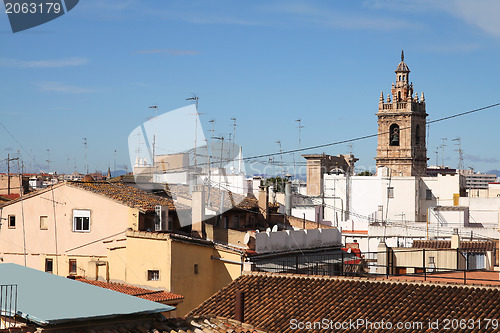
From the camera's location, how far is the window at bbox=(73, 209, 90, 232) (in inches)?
996

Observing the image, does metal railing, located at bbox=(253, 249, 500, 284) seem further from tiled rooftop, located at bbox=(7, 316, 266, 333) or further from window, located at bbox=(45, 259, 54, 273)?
tiled rooftop, located at bbox=(7, 316, 266, 333)

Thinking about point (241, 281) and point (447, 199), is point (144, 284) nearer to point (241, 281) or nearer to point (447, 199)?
point (241, 281)

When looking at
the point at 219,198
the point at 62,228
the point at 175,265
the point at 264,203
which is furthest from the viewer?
the point at 264,203

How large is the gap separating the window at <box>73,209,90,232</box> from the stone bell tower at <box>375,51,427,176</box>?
54405 mm

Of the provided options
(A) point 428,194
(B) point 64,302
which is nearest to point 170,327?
(B) point 64,302

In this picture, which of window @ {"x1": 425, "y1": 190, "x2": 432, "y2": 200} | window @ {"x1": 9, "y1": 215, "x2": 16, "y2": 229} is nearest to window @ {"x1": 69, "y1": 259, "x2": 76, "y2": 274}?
window @ {"x1": 9, "y1": 215, "x2": 16, "y2": 229}

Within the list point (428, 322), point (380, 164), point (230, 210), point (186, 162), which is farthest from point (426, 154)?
point (428, 322)

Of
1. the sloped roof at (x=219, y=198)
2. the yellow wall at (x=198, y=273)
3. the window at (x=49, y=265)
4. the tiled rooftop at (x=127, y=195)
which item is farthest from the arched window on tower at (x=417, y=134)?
the window at (x=49, y=265)

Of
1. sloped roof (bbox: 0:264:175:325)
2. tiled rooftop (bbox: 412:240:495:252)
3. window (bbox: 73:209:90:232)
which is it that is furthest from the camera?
tiled rooftop (bbox: 412:240:495:252)

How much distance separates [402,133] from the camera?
77.1 meters

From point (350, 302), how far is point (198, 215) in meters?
8.87

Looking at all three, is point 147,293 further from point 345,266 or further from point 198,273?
point 345,266

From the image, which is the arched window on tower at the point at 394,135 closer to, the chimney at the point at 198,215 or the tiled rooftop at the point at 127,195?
the tiled rooftop at the point at 127,195

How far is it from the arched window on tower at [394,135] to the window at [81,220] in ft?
185
